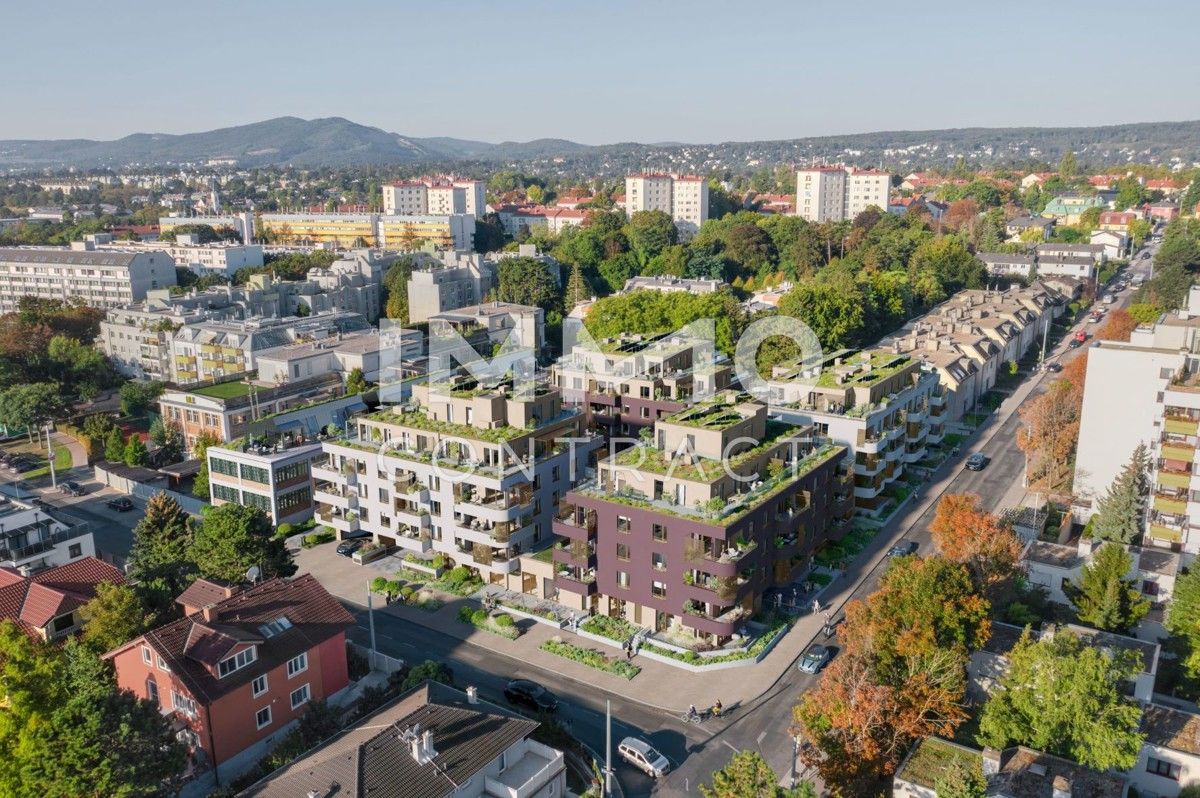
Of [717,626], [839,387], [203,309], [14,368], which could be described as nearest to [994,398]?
[839,387]

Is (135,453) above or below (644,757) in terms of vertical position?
above

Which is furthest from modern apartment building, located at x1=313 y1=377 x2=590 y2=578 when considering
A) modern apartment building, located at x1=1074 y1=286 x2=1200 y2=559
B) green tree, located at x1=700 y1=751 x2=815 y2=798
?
modern apartment building, located at x1=1074 y1=286 x2=1200 y2=559

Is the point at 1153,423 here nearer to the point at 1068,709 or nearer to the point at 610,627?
the point at 1068,709

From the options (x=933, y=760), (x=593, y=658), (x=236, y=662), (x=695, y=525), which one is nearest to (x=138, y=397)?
(x=236, y=662)

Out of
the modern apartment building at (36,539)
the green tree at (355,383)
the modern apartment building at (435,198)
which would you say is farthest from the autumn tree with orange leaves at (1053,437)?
the modern apartment building at (435,198)

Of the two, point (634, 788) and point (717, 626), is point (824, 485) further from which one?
point (634, 788)

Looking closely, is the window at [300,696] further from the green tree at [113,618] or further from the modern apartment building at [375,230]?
the modern apartment building at [375,230]
